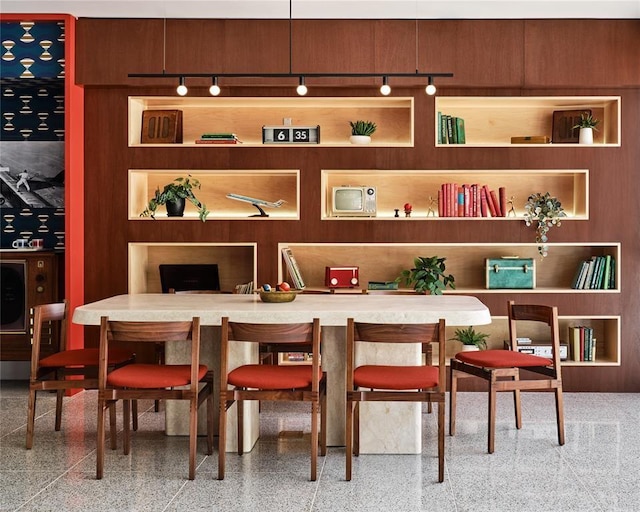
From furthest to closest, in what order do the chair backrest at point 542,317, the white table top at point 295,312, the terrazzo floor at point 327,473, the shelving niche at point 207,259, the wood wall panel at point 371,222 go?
the shelving niche at point 207,259 < the wood wall panel at point 371,222 < the chair backrest at point 542,317 < the white table top at point 295,312 < the terrazzo floor at point 327,473

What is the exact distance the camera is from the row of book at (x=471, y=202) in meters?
6.58

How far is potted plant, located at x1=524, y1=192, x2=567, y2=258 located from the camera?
21.1 ft

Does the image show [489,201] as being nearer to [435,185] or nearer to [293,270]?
[435,185]

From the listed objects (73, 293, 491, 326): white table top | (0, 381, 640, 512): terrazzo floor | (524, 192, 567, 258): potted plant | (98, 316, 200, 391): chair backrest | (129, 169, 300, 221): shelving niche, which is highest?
(129, 169, 300, 221): shelving niche

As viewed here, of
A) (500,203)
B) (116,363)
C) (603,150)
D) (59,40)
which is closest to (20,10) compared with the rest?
(59,40)

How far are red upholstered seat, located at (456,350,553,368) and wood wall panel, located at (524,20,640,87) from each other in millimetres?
2605

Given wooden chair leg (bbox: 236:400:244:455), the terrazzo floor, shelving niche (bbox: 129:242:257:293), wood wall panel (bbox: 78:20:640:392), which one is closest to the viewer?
the terrazzo floor

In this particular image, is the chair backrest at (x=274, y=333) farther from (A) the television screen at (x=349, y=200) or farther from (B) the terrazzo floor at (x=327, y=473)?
(A) the television screen at (x=349, y=200)

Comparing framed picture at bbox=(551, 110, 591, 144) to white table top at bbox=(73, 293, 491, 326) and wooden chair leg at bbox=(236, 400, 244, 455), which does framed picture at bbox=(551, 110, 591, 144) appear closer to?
white table top at bbox=(73, 293, 491, 326)

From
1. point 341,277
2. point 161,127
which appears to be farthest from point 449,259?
point 161,127

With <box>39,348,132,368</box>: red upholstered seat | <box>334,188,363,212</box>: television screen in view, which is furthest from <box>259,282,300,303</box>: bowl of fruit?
<box>334,188,363,212</box>: television screen

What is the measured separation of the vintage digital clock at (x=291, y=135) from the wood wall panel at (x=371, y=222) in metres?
0.08

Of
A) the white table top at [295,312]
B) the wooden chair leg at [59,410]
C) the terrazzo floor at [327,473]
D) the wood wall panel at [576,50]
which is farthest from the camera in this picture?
the wood wall panel at [576,50]

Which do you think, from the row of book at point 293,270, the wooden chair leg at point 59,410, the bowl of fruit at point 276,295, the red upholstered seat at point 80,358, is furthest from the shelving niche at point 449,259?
the wooden chair leg at point 59,410
